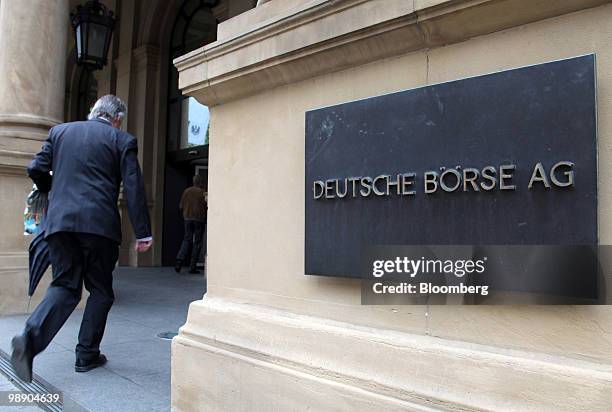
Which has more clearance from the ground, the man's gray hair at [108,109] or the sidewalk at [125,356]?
the man's gray hair at [108,109]

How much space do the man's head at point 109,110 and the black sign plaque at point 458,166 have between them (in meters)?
2.15

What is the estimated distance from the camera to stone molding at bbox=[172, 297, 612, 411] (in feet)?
5.76

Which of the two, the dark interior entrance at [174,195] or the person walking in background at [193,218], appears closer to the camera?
the person walking in background at [193,218]

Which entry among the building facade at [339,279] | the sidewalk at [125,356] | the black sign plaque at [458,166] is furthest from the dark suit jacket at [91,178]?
the black sign plaque at [458,166]

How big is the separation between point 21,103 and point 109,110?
3.06m

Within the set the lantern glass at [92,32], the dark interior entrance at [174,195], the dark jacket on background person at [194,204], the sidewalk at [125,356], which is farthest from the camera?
the dark interior entrance at [174,195]

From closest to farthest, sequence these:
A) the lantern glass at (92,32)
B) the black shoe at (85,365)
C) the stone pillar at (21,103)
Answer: the black shoe at (85,365), the stone pillar at (21,103), the lantern glass at (92,32)

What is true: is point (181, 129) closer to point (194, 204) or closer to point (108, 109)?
point (194, 204)

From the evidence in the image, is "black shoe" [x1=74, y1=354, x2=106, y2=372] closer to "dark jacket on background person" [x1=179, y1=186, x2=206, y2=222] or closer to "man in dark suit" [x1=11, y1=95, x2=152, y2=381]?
"man in dark suit" [x1=11, y1=95, x2=152, y2=381]

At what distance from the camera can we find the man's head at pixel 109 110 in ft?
13.1

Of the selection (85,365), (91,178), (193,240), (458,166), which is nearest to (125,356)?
(85,365)

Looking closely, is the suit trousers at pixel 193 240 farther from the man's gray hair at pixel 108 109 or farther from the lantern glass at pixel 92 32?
the man's gray hair at pixel 108 109

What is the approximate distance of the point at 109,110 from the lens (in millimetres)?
4031

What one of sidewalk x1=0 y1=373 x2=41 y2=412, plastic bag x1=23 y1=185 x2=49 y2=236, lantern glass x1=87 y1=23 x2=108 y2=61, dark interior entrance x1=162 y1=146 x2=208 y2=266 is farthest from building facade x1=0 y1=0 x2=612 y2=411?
dark interior entrance x1=162 y1=146 x2=208 y2=266
